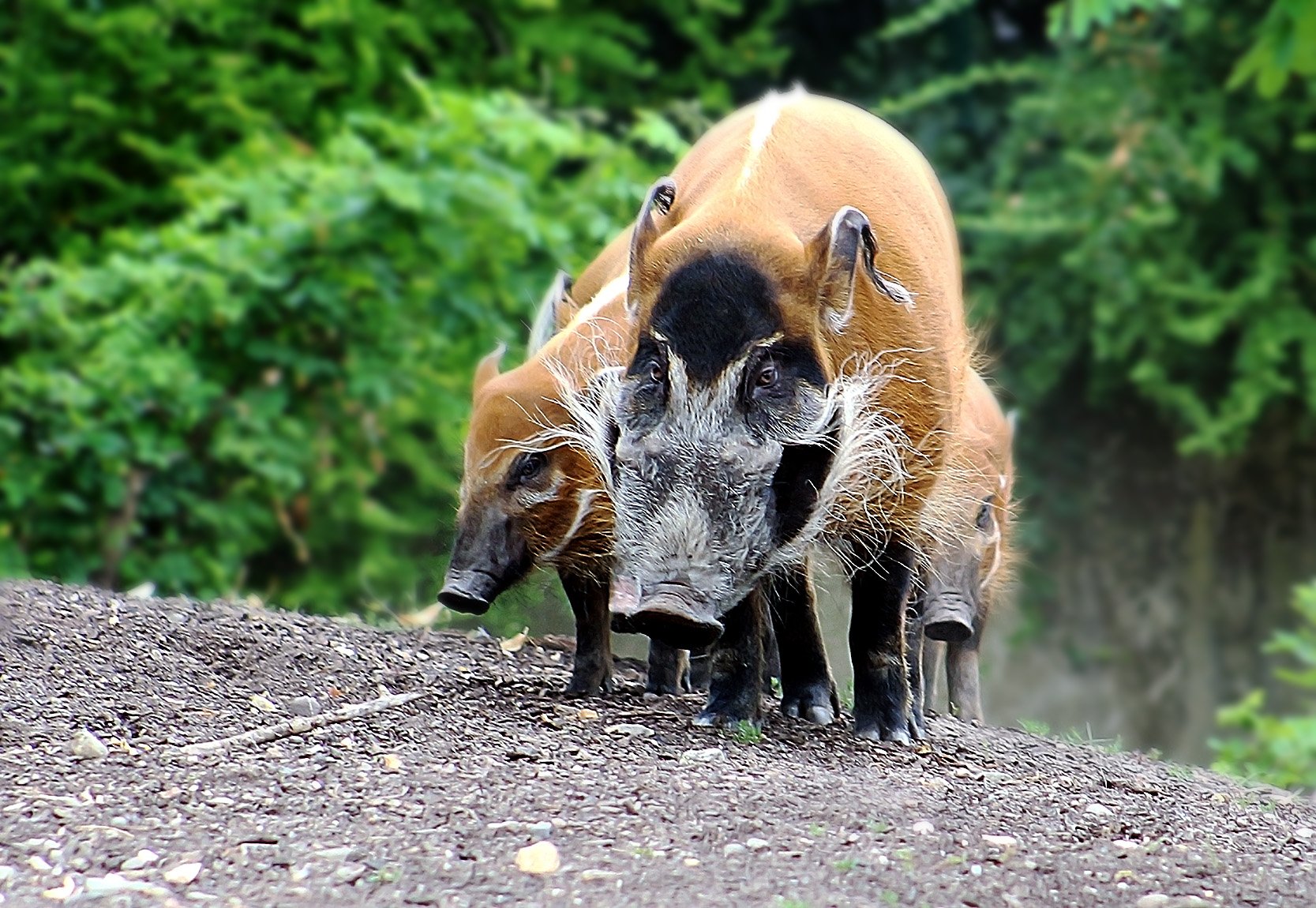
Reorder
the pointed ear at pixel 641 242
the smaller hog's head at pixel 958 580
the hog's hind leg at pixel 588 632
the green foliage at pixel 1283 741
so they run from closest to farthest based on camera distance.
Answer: the pointed ear at pixel 641 242
the hog's hind leg at pixel 588 632
the smaller hog's head at pixel 958 580
the green foliage at pixel 1283 741

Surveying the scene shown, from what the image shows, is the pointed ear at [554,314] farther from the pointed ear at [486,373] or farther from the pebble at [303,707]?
the pebble at [303,707]

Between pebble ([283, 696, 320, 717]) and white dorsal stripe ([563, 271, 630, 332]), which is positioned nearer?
pebble ([283, 696, 320, 717])

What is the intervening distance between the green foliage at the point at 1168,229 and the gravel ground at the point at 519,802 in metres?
5.59

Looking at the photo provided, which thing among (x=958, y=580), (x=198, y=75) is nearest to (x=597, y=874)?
(x=958, y=580)

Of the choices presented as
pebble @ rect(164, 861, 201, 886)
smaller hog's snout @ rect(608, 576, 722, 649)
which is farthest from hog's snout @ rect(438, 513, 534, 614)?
pebble @ rect(164, 861, 201, 886)

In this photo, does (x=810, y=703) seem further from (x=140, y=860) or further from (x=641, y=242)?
(x=140, y=860)

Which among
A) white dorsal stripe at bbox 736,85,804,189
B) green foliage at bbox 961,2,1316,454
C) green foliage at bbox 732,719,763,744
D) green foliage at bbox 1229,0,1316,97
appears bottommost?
green foliage at bbox 732,719,763,744

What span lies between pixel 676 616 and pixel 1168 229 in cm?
729

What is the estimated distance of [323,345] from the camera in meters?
8.68

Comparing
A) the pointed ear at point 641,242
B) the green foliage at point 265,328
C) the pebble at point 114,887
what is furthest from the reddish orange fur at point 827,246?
the green foliage at point 265,328

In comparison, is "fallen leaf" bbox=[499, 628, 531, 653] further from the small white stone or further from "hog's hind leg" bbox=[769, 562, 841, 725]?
the small white stone

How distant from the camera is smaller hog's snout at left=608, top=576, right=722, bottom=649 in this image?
3.70 meters

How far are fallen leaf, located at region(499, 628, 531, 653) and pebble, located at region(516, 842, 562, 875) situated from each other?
88.0 inches

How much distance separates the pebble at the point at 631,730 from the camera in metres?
4.03
